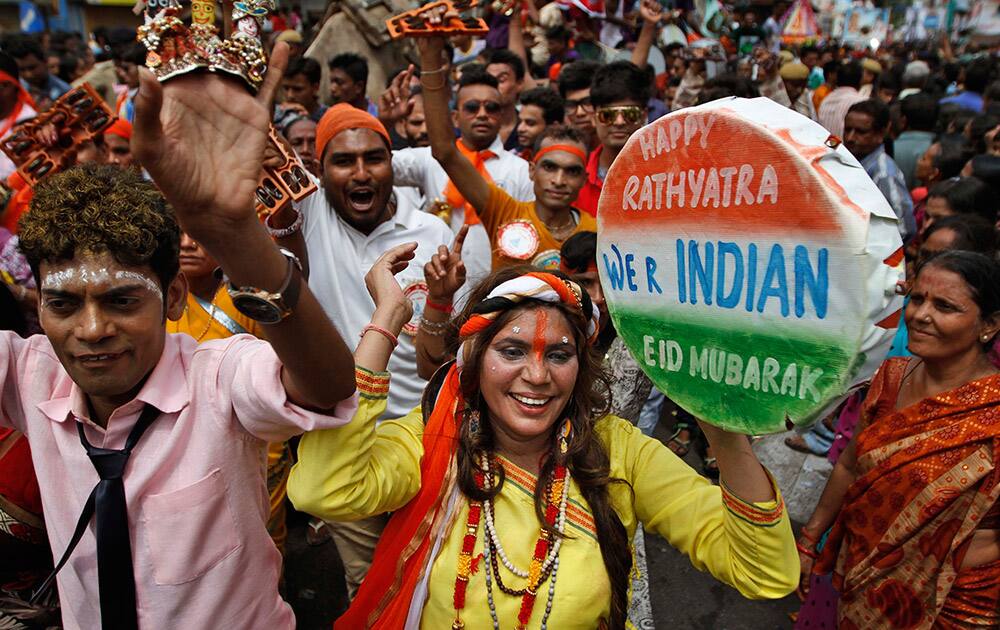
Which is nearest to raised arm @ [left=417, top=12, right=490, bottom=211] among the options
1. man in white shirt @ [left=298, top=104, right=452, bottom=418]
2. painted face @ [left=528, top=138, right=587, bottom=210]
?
man in white shirt @ [left=298, top=104, right=452, bottom=418]

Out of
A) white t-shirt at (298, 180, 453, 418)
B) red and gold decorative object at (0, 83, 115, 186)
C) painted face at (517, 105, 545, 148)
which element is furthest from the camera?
painted face at (517, 105, 545, 148)

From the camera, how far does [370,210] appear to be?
122 inches

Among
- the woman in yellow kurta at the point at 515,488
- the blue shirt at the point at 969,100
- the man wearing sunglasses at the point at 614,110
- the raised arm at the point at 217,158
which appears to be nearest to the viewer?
the raised arm at the point at 217,158

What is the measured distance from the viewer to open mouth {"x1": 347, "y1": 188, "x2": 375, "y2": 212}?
307cm

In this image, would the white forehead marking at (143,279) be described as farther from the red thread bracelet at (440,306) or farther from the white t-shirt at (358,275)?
the white t-shirt at (358,275)

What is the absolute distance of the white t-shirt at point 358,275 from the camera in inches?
114

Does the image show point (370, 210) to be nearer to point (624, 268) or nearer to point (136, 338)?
point (136, 338)

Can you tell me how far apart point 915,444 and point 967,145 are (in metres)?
3.98

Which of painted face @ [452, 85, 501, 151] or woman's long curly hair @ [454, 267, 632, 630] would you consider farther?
painted face @ [452, 85, 501, 151]

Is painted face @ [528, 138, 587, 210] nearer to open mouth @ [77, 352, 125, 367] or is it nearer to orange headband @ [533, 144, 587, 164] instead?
orange headband @ [533, 144, 587, 164]

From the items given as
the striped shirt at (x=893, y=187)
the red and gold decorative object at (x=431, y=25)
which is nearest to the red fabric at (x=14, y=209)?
the red and gold decorative object at (x=431, y=25)

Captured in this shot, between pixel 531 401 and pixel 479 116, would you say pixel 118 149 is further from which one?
pixel 531 401

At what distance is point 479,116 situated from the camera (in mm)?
4527

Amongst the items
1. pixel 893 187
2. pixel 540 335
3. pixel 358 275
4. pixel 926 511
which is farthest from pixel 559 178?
pixel 893 187
